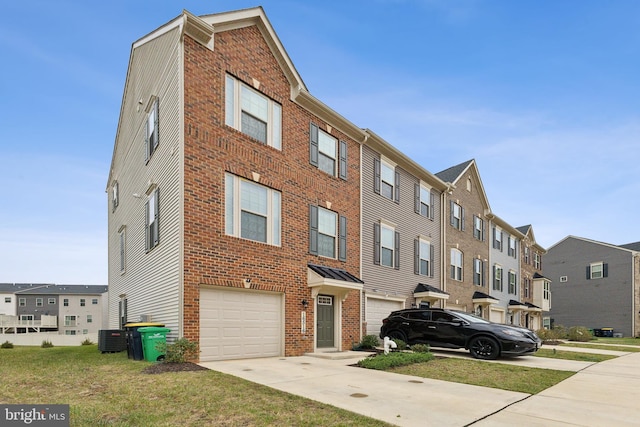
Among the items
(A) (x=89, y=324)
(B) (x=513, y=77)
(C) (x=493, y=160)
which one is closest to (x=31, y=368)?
(B) (x=513, y=77)

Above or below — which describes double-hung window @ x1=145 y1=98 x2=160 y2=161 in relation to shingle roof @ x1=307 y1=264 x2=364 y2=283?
above

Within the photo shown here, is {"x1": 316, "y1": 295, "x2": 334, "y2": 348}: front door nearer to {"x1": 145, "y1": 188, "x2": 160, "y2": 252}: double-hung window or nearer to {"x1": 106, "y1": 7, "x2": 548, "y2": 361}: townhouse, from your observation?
{"x1": 106, "y1": 7, "x2": 548, "y2": 361}: townhouse

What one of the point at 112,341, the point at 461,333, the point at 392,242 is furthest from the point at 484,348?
the point at 112,341

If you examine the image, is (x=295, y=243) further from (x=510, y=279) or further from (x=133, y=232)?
(x=510, y=279)

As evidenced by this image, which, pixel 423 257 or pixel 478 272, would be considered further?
pixel 478 272

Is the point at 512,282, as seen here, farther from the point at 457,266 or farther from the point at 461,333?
the point at 461,333

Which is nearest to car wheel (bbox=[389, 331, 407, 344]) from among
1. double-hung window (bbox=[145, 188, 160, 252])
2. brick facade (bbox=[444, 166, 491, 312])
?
double-hung window (bbox=[145, 188, 160, 252])

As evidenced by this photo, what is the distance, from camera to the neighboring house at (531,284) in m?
37.6

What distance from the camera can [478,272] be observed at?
94.7 feet

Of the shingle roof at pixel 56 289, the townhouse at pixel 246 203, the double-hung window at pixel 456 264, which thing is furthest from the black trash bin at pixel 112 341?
the shingle roof at pixel 56 289

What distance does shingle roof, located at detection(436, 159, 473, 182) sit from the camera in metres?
26.8

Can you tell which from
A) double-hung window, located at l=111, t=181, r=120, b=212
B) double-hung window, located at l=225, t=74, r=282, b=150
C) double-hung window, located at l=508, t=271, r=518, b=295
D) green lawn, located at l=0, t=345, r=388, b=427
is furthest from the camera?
double-hung window, located at l=508, t=271, r=518, b=295

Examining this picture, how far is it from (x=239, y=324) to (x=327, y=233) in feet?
17.1

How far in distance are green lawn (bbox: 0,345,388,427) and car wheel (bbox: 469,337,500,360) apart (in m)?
8.50
